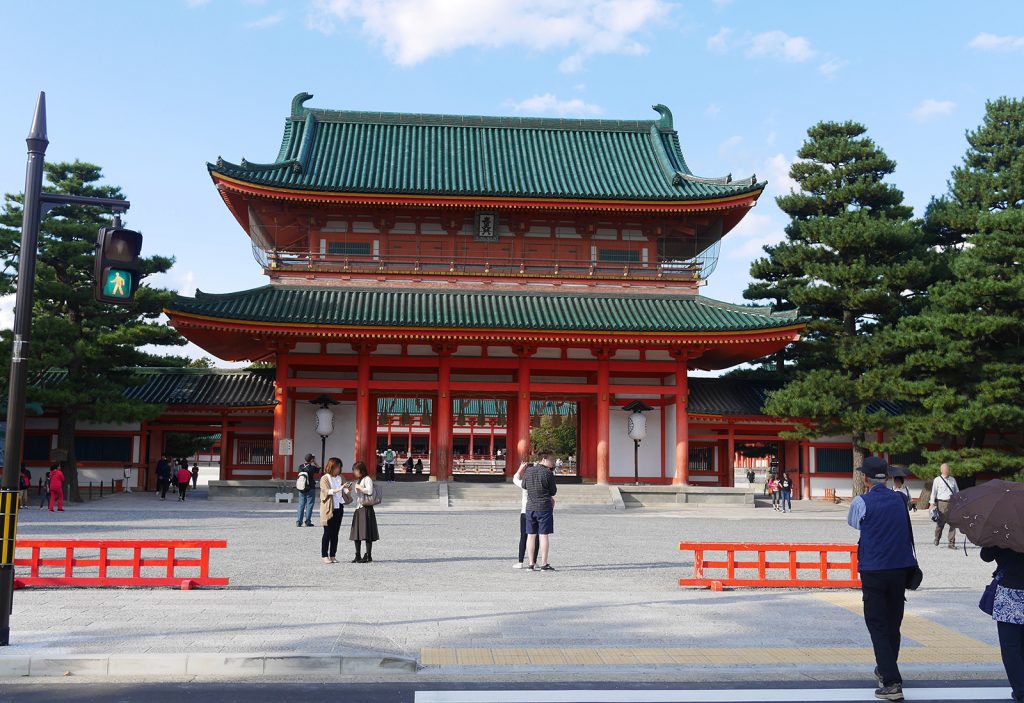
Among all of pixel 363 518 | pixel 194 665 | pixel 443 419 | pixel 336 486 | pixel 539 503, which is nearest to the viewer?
pixel 194 665

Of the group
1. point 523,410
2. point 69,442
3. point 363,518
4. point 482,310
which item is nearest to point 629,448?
Result: point 523,410

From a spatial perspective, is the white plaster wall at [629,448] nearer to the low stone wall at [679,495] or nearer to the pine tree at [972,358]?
the low stone wall at [679,495]

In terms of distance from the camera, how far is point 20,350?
8625mm

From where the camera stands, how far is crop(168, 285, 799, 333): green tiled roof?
28250mm

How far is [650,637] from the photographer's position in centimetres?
909

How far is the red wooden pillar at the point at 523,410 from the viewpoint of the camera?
95.4 ft

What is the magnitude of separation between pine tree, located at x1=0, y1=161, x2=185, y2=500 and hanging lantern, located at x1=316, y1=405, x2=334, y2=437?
5.14 metres

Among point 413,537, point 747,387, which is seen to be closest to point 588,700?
point 413,537

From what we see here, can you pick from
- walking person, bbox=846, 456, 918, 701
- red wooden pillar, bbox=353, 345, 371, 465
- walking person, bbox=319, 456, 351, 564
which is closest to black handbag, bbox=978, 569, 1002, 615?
walking person, bbox=846, 456, 918, 701

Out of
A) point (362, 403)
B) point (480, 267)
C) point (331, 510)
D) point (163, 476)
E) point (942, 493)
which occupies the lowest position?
point (163, 476)

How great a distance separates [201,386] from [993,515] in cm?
3044

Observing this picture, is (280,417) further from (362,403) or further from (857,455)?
(857,455)

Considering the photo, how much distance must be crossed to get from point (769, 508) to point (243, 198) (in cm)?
2122

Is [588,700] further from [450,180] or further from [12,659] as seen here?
[450,180]
